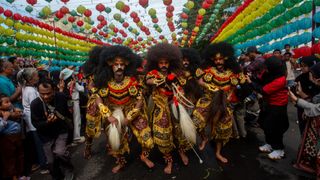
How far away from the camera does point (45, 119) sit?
145 inches

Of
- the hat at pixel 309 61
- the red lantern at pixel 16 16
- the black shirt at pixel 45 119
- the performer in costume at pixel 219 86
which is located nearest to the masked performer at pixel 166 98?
the performer in costume at pixel 219 86

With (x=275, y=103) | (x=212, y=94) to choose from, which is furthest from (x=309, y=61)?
(x=212, y=94)

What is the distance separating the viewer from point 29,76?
→ 4301 mm

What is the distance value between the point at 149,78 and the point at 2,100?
204 cm

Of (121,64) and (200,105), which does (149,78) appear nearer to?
(121,64)

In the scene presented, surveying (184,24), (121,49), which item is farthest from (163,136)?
(184,24)

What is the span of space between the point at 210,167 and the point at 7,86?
11.1 ft

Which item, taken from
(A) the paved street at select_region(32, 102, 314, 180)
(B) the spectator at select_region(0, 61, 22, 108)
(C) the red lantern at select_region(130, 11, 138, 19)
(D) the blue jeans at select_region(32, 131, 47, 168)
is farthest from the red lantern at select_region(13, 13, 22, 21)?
(D) the blue jeans at select_region(32, 131, 47, 168)

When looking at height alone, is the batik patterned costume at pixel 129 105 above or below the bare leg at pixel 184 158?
above

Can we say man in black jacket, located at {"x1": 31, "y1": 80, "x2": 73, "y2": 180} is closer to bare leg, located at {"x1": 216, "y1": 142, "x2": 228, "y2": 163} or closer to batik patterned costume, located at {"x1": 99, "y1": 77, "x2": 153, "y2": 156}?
batik patterned costume, located at {"x1": 99, "y1": 77, "x2": 153, "y2": 156}

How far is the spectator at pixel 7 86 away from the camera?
4148 millimetres

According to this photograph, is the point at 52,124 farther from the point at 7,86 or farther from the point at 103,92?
the point at 7,86

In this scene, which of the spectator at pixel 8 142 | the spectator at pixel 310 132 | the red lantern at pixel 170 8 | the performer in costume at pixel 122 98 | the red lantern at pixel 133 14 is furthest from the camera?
the red lantern at pixel 133 14

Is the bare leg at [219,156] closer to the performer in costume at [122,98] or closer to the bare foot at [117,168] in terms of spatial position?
the performer in costume at [122,98]
